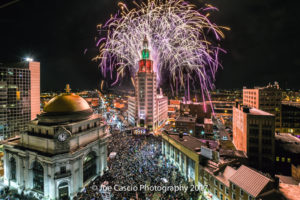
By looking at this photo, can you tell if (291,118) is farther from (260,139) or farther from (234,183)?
(234,183)

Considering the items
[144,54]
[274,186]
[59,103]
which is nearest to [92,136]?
[59,103]

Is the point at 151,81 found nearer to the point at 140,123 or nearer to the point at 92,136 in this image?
the point at 140,123

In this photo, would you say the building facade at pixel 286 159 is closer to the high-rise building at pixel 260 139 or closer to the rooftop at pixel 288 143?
the rooftop at pixel 288 143

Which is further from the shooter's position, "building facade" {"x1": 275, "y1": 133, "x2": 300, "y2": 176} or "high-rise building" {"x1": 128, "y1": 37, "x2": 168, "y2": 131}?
"high-rise building" {"x1": 128, "y1": 37, "x2": 168, "y2": 131}

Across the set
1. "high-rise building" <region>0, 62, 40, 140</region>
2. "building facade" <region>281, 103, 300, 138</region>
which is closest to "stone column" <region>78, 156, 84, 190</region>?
"high-rise building" <region>0, 62, 40, 140</region>

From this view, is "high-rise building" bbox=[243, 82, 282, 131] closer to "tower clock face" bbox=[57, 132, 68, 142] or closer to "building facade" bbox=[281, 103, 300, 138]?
"building facade" bbox=[281, 103, 300, 138]

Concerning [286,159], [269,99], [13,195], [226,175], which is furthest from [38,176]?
[269,99]
